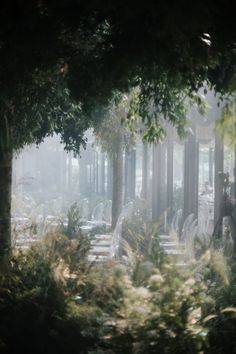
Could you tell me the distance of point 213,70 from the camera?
5852mm

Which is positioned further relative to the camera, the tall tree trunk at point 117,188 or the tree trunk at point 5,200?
the tall tree trunk at point 117,188

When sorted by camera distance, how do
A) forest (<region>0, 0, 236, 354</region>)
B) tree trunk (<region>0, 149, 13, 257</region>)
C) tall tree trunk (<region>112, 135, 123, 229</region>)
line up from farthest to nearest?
tall tree trunk (<region>112, 135, 123, 229</region>)
tree trunk (<region>0, 149, 13, 257</region>)
forest (<region>0, 0, 236, 354</region>)

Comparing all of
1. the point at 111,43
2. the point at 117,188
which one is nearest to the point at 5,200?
the point at 111,43

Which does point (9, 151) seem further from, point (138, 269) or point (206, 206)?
point (206, 206)

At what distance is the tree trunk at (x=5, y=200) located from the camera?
7422mm

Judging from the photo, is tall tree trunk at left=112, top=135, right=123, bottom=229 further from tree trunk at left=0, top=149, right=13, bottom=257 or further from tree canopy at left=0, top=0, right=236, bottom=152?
tree canopy at left=0, top=0, right=236, bottom=152

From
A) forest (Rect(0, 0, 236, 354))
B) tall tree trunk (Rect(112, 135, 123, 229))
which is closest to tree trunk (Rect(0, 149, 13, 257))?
forest (Rect(0, 0, 236, 354))

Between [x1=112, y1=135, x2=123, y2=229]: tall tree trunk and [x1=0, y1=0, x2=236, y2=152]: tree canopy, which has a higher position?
[x1=0, y1=0, x2=236, y2=152]: tree canopy

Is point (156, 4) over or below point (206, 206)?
over

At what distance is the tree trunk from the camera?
292 inches

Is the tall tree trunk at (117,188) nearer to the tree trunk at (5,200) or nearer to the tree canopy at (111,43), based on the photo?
the tree trunk at (5,200)

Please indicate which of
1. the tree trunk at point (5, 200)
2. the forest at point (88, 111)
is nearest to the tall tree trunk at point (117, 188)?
the tree trunk at point (5, 200)

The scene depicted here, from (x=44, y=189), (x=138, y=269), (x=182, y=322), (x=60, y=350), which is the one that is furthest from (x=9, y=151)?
(x=44, y=189)

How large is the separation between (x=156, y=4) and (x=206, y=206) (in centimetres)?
1487
